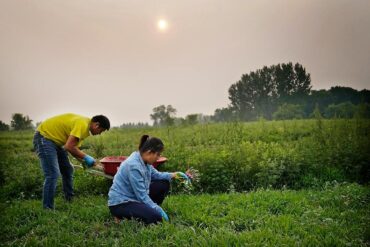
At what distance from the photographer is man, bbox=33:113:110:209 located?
4.94 meters

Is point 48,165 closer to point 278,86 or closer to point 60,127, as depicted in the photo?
point 60,127

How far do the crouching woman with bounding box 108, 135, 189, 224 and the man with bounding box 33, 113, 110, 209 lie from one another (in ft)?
3.23

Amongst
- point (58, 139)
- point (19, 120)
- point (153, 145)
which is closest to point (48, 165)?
point (58, 139)

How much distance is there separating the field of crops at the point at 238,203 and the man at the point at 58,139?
48cm

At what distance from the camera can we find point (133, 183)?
4102mm

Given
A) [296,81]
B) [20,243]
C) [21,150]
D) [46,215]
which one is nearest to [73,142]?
[46,215]

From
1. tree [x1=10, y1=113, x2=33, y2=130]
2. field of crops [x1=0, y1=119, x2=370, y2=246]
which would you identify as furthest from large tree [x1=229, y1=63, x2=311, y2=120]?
field of crops [x1=0, y1=119, x2=370, y2=246]

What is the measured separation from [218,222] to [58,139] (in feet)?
8.97

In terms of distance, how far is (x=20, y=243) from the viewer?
12.4ft

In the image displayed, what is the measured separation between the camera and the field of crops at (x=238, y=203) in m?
3.75

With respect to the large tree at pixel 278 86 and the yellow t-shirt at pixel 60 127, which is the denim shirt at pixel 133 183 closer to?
the yellow t-shirt at pixel 60 127

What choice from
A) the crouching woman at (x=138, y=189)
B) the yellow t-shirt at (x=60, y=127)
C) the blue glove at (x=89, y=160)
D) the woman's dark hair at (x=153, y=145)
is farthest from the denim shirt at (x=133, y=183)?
the yellow t-shirt at (x=60, y=127)

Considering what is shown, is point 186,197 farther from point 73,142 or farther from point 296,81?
point 296,81

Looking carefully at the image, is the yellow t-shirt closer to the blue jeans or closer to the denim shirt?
the blue jeans
